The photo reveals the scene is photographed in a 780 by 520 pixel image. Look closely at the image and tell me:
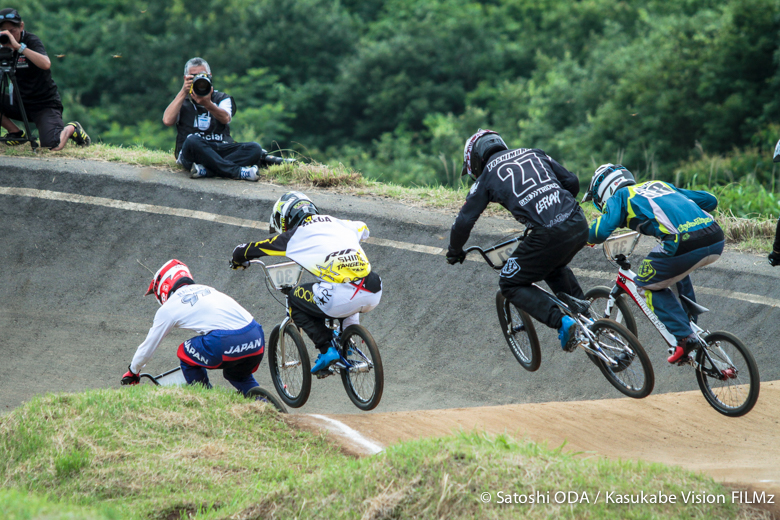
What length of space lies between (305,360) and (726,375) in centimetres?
334

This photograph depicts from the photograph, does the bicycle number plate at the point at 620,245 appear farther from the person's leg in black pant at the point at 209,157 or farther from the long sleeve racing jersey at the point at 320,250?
the person's leg in black pant at the point at 209,157

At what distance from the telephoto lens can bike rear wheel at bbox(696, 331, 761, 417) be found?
6987mm

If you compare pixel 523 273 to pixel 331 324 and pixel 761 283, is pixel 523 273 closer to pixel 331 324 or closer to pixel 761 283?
pixel 331 324

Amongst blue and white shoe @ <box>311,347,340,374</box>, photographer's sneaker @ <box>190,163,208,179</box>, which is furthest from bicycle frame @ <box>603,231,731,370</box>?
photographer's sneaker @ <box>190,163,208,179</box>

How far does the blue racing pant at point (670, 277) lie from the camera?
5.75 m

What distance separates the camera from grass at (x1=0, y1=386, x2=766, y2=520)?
155 inches

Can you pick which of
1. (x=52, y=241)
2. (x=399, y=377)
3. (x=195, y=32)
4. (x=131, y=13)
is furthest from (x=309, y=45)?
(x=399, y=377)

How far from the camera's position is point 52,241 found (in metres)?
9.75

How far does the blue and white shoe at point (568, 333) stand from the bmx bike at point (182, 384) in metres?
2.30

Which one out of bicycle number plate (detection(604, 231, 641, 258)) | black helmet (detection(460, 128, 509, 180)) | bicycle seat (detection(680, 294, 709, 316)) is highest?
black helmet (detection(460, 128, 509, 180))

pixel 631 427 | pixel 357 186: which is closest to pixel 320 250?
pixel 631 427

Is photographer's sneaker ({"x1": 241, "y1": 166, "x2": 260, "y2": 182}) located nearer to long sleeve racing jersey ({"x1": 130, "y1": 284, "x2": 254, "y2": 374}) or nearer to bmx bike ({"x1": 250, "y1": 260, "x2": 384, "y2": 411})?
bmx bike ({"x1": 250, "y1": 260, "x2": 384, "y2": 411})

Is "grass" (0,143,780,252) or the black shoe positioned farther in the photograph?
the black shoe

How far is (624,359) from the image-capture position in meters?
5.93
